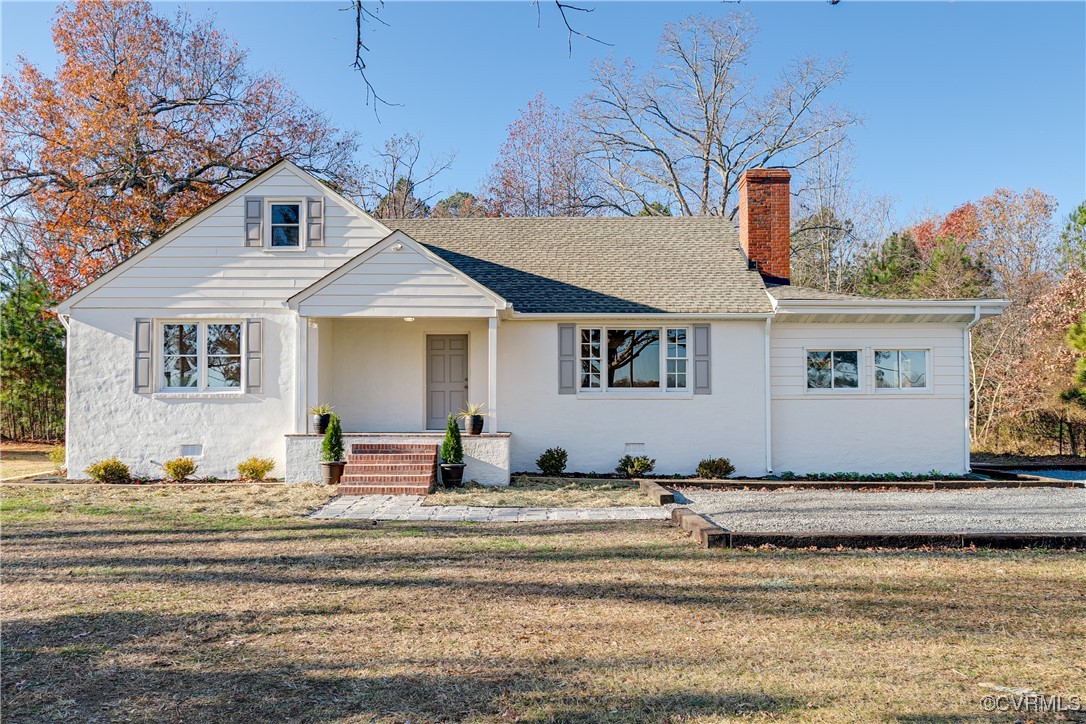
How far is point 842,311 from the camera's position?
12.8 meters

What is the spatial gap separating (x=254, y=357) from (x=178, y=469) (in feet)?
7.94

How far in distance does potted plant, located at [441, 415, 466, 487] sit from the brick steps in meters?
0.20

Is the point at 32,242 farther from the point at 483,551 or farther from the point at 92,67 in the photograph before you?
the point at 483,551

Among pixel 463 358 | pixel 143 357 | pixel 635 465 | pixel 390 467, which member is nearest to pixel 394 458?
pixel 390 467

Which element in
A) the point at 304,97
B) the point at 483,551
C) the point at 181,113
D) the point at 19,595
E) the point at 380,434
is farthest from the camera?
the point at 304,97

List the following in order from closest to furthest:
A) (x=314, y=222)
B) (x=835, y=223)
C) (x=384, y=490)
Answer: (x=384, y=490), (x=314, y=222), (x=835, y=223)

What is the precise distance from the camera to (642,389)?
13.1 meters

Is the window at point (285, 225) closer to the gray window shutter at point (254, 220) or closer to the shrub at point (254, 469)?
the gray window shutter at point (254, 220)

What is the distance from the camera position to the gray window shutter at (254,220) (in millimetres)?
12680

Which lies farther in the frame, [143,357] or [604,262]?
[604,262]

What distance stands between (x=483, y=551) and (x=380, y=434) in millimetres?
5752

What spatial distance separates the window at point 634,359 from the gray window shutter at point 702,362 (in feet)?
0.75

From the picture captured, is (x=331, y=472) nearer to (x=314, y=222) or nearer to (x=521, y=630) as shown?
(x=314, y=222)

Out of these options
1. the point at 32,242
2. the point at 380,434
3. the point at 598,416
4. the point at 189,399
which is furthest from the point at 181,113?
the point at 598,416
